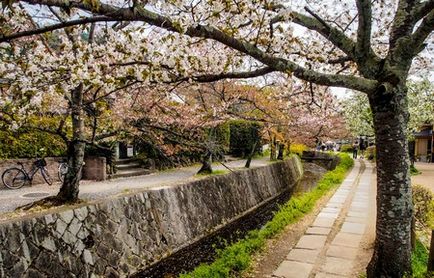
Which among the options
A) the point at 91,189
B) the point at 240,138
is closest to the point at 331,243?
the point at 91,189

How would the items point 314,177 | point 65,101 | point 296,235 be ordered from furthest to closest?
1. point 314,177
2. point 65,101
3. point 296,235

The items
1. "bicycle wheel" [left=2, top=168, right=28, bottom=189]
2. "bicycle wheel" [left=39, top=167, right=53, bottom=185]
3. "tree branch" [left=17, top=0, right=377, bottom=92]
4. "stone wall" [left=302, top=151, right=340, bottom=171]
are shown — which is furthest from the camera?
"stone wall" [left=302, top=151, right=340, bottom=171]

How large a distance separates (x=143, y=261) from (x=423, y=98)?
24.3m

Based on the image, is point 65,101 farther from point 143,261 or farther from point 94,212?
point 143,261

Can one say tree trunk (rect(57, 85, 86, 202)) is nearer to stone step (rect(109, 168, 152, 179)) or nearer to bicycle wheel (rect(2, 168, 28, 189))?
bicycle wheel (rect(2, 168, 28, 189))

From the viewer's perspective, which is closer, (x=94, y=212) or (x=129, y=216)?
(x=94, y=212)

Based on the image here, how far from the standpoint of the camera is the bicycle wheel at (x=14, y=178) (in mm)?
12266

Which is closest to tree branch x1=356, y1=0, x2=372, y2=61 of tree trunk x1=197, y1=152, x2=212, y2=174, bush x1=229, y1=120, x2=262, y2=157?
tree trunk x1=197, y1=152, x2=212, y2=174

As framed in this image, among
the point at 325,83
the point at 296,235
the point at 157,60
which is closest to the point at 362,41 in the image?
the point at 325,83

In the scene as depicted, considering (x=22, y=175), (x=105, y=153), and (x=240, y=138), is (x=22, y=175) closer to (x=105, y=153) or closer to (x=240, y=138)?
(x=105, y=153)

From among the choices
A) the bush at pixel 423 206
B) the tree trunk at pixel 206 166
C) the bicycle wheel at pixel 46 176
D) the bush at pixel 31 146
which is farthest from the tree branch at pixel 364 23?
the bicycle wheel at pixel 46 176

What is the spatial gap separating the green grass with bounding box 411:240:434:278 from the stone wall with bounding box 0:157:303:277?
20.5ft

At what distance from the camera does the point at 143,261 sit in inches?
367

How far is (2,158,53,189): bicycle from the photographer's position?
12328 mm
